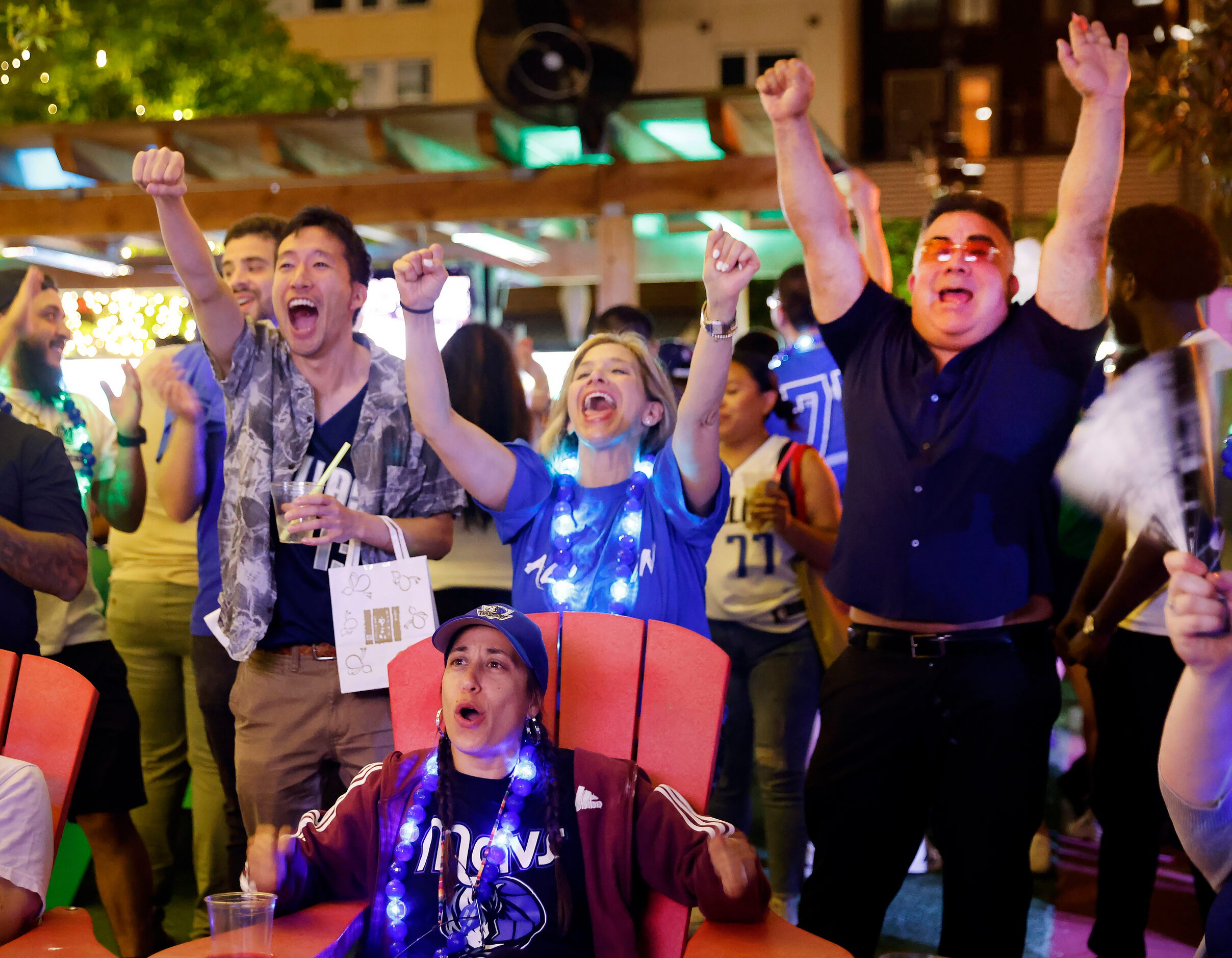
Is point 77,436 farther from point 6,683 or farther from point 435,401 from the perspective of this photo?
point 435,401

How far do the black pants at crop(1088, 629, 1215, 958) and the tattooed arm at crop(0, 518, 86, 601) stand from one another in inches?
115

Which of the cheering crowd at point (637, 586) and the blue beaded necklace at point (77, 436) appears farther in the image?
the blue beaded necklace at point (77, 436)

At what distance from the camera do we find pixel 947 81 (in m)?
23.4

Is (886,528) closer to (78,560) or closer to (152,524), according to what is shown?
(78,560)

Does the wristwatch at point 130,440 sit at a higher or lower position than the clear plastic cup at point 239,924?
higher

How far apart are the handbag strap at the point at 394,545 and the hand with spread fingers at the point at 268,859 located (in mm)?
790

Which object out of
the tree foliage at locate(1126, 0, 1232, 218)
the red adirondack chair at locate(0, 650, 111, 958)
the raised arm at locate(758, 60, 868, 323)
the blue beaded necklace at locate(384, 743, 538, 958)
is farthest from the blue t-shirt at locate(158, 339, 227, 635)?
the tree foliage at locate(1126, 0, 1232, 218)

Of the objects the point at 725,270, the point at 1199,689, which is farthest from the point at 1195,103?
the point at 1199,689

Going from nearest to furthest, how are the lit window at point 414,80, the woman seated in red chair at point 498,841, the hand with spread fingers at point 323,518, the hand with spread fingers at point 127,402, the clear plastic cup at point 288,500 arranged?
the woman seated in red chair at point 498,841
the hand with spread fingers at point 323,518
the clear plastic cup at point 288,500
the hand with spread fingers at point 127,402
the lit window at point 414,80

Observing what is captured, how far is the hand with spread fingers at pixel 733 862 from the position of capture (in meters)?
2.23

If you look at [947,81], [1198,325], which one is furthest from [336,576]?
[947,81]

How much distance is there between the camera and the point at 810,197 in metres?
2.79

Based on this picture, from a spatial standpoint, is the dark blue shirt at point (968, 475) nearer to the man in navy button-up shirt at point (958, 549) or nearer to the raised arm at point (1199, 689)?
the man in navy button-up shirt at point (958, 549)

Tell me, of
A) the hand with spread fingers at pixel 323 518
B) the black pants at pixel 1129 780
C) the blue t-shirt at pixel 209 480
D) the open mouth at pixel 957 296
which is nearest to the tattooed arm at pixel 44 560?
the blue t-shirt at pixel 209 480
